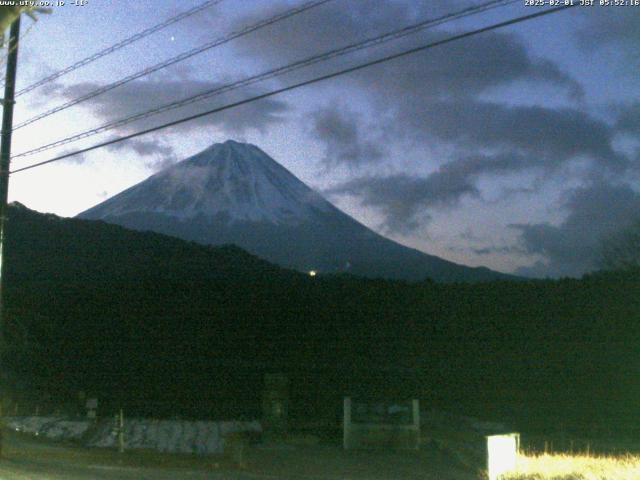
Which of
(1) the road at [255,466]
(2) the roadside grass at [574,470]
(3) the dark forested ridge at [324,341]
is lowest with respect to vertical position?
(1) the road at [255,466]

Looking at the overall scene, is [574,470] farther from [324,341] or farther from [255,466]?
[324,341]

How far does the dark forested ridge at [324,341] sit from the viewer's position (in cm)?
2403

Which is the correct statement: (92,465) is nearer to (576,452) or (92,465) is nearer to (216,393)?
(576,452)

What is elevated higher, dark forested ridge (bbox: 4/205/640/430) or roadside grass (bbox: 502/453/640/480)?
dark forested ridge (bbox: 4/205/640/430)

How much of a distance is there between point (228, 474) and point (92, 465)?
3862 mm

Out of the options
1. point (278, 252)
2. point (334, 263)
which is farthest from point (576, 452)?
point (278, 252)

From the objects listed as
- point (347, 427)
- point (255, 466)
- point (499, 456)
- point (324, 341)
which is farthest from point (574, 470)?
point (324, 341)

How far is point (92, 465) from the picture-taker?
16.8 meters

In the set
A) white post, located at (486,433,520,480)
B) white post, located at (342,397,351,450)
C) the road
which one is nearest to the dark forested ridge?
white post, located at (342,397,351,450)

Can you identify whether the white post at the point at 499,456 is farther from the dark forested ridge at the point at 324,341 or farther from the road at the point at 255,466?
the dark forested ridge at the point at 324,341

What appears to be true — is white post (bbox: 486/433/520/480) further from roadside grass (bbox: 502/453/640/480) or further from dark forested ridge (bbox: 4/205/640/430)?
dark forested ridge (bbox: 4/205/640/430)

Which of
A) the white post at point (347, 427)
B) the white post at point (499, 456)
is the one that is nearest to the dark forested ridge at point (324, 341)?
the white post at point (347, 427)

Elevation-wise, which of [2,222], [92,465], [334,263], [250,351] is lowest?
[92,465]

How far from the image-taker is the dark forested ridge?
78.8 feet
